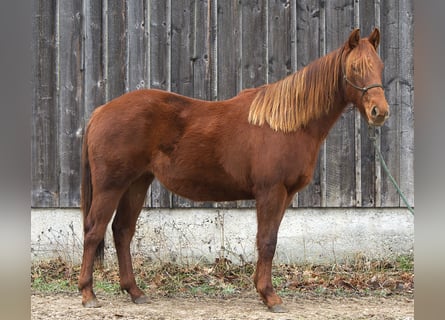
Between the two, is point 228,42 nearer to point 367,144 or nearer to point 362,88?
point 367,144

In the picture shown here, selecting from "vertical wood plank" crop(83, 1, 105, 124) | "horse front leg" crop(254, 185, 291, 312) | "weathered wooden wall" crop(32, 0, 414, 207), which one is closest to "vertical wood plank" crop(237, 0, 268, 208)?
"weathered wooden wall" crop(32, 0, 414, 207)

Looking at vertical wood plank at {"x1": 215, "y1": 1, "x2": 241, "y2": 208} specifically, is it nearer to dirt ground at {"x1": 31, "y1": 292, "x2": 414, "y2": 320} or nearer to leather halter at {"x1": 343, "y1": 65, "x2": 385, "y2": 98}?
leather halter at {"x1": 343, "y1": 65, "x2": 385, "y2": 98}

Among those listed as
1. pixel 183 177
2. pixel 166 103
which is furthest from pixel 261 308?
pixel 166 103

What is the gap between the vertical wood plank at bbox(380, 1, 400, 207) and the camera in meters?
5.56

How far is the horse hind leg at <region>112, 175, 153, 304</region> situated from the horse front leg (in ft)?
3.71

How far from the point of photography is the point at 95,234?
4.05 metres

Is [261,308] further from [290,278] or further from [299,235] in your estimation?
[299,235]

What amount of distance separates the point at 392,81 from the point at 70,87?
152 inches

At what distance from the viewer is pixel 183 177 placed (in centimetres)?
412

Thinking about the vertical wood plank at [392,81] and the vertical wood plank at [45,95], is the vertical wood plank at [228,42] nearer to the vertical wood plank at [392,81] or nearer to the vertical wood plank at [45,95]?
the vertical wood plank at [392,81]

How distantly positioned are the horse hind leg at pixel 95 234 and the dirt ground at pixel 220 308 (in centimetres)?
14

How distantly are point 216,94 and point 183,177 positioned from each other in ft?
5.71

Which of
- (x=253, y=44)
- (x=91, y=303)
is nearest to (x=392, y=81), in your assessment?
(x=253, y=44)

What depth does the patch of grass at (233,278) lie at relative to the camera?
15.7ft
